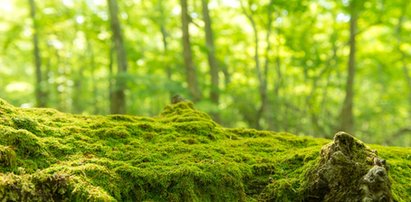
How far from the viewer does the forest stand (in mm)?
11039

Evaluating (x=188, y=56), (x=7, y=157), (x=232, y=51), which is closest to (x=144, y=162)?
(x=7, y=157)

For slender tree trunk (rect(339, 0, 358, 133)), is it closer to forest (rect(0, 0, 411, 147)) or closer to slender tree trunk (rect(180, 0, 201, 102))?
forest (rect(0, 0, 411, 147))

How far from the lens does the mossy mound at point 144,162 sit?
95.6 inches

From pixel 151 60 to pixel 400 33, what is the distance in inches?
372

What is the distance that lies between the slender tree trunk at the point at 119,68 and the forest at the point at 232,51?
0.10 ft

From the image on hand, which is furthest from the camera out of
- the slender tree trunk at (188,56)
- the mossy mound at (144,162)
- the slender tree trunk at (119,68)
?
the slender tree trunk at (119,68)

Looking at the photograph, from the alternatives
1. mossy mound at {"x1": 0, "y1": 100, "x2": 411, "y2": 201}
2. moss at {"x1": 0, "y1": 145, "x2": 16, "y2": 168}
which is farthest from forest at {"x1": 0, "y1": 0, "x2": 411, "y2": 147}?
moss at {"x1": 0, "y1": 145, "x2": 16, "y2": 168}

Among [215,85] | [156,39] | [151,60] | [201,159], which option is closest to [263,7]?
[215,85]

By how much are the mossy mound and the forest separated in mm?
6401

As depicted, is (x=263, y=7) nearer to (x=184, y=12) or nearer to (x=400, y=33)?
(x=184, y=12)

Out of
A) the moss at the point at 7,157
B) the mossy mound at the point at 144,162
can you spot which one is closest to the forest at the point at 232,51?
the mossy mound at the point at 144,162

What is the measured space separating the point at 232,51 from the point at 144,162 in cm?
1439

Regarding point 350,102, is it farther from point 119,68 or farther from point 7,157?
point 7,157

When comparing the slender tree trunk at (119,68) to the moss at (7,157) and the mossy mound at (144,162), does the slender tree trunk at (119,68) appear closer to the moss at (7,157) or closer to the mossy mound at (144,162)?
the mossy mound at (144,162)
